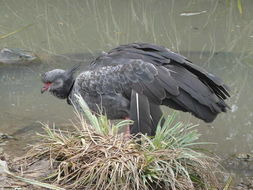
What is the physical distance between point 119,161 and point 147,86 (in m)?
1.10

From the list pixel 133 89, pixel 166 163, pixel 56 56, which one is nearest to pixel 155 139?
pixel 166 163

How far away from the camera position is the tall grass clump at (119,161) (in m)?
3.08

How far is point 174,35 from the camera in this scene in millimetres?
7605

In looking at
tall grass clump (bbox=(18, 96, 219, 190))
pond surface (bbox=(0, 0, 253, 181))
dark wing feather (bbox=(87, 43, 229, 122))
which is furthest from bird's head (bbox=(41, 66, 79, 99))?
tall grass clump (bbox=(18, 96, 219, 190))

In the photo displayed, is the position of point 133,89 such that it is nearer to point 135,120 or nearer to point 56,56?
point 135,120

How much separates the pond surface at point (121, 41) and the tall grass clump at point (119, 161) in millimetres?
1060

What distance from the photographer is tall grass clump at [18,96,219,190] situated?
3.08 metres

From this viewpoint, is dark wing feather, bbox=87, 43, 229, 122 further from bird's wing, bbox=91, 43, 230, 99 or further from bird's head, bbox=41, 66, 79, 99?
bird's head, bbox=41, 66, 79, 99

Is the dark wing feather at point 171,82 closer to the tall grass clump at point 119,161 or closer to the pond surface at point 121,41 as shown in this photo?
the tall grass clump at point 119,161

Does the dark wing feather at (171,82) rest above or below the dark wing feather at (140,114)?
above

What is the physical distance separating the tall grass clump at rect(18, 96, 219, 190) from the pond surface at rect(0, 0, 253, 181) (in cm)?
106

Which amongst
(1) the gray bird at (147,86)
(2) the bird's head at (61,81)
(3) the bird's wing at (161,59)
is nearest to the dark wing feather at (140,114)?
(1) the gray bird at (147,86)

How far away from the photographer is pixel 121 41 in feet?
24.0

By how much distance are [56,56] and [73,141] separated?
11.6 feet
